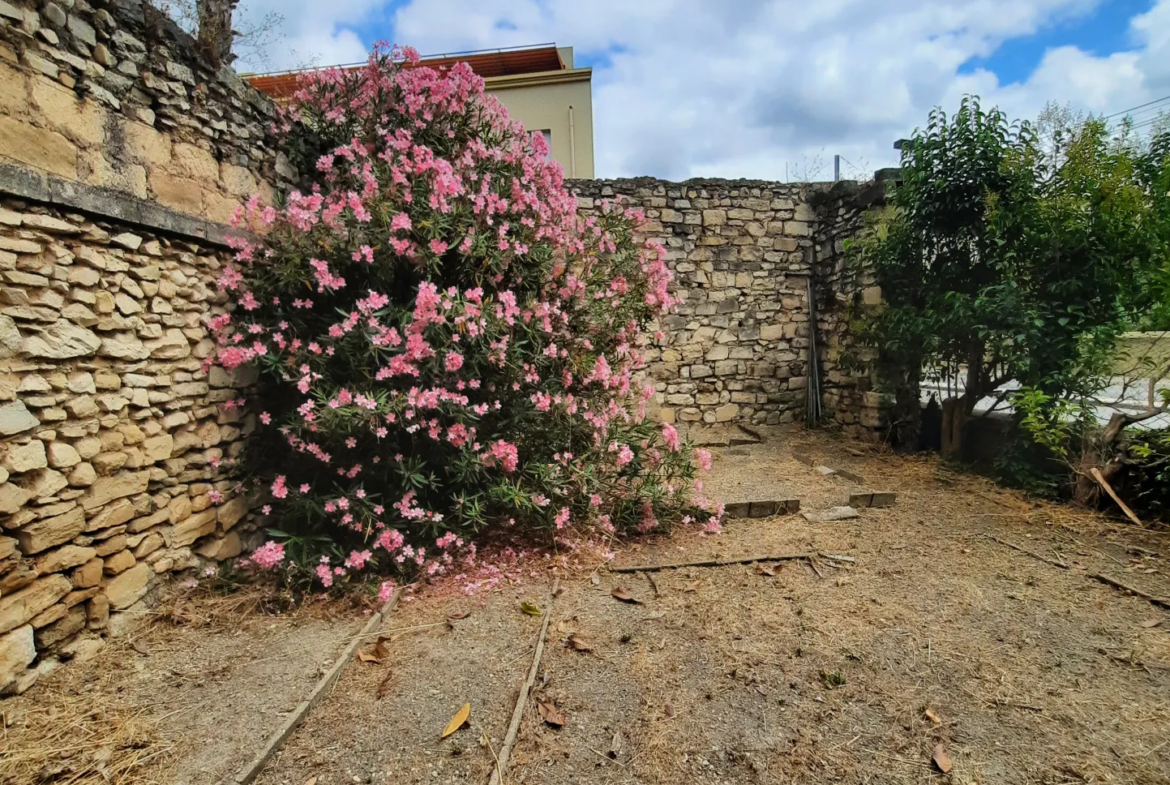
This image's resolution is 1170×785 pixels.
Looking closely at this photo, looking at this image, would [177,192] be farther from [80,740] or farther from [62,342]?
[80,740]

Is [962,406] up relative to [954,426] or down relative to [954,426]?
up

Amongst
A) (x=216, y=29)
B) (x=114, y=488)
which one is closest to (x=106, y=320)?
(x=114, y=488)

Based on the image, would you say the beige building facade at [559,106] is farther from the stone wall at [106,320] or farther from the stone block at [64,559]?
the stone block at [64,559]

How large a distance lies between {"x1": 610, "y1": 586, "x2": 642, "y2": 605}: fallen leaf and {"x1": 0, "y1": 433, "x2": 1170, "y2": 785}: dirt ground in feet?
0.07

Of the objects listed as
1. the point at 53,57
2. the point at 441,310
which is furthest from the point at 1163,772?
the point at 53,57

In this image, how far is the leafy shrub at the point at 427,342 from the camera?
3203mm

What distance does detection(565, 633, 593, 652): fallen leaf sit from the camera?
2.65 meters

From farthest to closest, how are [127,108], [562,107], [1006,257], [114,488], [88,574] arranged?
1. [562,107]
2. [1006,257]
3. [127,108]
4. [114,488]
5. [88,574]

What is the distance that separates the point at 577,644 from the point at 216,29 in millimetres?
3742

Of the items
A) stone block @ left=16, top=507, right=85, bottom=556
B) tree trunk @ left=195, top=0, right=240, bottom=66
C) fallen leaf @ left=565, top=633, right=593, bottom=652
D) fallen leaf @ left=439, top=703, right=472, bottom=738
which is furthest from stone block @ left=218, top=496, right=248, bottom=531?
tree trunk @ left=195, top=0, right=240, bottom=66

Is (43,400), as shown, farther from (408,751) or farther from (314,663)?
(408,751)

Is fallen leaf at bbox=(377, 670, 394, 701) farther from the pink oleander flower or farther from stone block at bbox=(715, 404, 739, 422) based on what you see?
stone block at bbox=(715, 404, 739, 422)

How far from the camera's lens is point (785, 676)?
7.89 ft

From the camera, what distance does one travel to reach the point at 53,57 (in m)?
2.43
